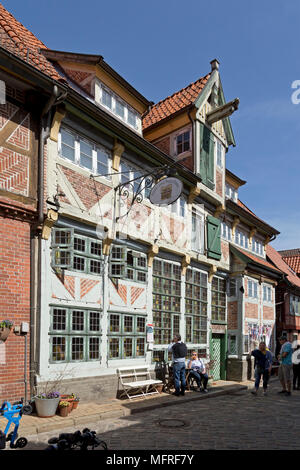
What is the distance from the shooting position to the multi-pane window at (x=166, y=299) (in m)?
14.1

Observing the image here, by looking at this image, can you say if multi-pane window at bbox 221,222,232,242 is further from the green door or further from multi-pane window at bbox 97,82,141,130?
multi-pane window at bbox 97,82,141,130

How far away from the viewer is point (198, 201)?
17156 mm

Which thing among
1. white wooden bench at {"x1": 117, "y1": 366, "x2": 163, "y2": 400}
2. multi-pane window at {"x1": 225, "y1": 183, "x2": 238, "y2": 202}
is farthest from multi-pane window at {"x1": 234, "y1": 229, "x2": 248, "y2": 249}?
white wooden bench at {"x1": 117, "y1": 366, "x2": 163, "y2": 400}

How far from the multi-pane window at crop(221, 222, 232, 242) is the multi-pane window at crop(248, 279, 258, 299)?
2495mm

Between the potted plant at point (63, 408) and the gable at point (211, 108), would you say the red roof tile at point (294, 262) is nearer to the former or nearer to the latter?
the gable at point (211, 108)

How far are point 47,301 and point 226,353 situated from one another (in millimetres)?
11073

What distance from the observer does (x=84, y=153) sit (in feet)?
37.8

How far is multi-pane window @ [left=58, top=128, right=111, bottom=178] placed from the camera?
1095cm

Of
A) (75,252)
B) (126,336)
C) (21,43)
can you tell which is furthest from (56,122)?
(126,336)

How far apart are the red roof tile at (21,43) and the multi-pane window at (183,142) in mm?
6402

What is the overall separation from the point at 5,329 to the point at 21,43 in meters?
7.34

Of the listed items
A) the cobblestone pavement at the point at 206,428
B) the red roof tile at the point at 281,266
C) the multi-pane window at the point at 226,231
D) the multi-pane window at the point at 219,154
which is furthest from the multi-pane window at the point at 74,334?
the red roof tile at the point at 281,266
